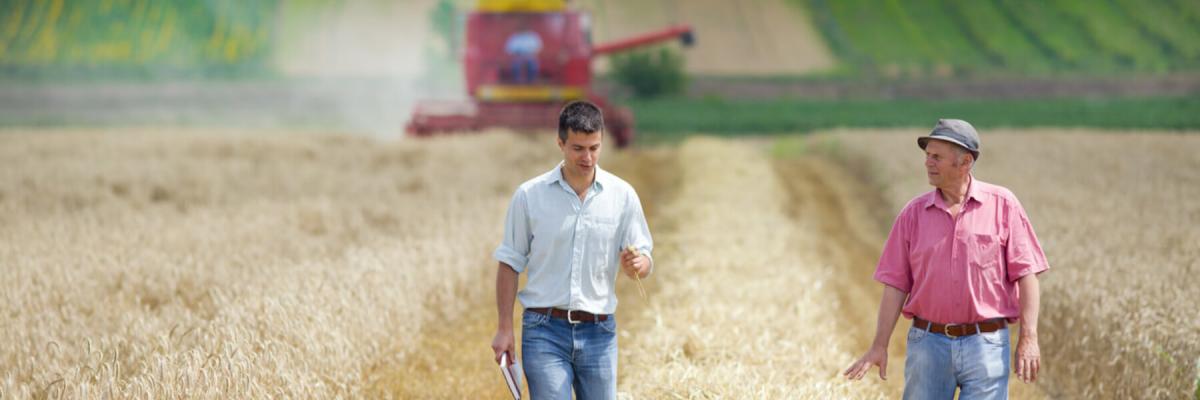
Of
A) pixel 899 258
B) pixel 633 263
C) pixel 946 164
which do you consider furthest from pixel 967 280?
pixel 633 263

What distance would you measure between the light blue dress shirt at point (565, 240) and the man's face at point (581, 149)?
0.11 metres

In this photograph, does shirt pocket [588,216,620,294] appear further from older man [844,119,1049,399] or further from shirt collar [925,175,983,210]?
shirt collar [925,175,983,210]

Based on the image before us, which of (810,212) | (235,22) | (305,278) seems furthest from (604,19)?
(305,278)

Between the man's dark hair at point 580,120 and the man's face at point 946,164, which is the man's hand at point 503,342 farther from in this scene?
the man's face at point 946,164

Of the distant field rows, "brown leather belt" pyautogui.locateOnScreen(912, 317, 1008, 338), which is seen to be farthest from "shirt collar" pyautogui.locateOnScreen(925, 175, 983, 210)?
the distant field rows

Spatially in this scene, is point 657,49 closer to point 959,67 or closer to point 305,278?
point 959,67

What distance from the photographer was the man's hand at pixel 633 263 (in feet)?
14.2

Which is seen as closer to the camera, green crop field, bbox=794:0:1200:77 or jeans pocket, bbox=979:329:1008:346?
jeans pocket, bbox=979:329:1008:346

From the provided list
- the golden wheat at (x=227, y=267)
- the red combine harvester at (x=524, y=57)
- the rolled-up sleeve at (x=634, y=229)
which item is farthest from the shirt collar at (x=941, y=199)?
the red combine harvester at (x=524, y=57)

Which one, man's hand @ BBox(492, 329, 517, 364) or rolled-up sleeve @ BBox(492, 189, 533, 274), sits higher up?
rolled-up sleeve @ BBox(492, 189, 533, 274)

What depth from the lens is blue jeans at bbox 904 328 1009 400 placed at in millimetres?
4426

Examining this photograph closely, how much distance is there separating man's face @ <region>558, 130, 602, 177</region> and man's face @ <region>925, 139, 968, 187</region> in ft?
4.44

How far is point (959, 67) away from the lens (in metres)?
55.5

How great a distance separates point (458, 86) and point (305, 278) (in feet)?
161
